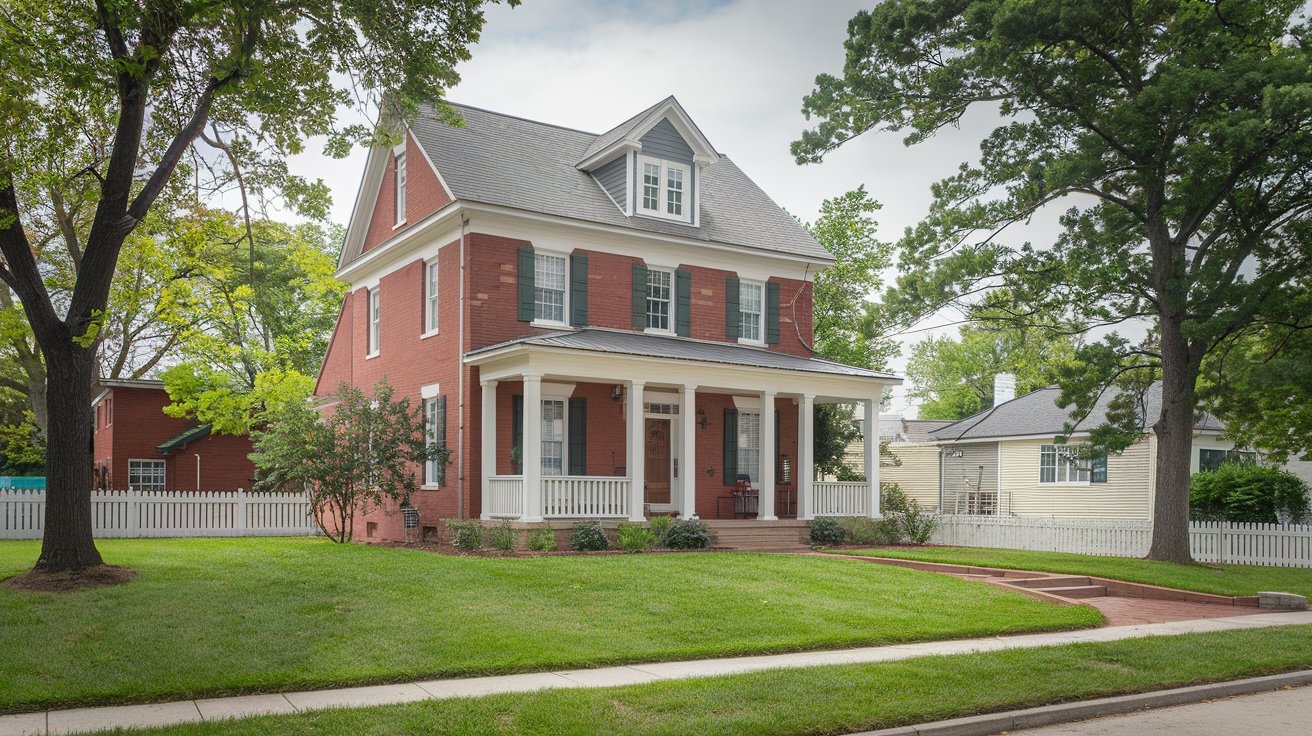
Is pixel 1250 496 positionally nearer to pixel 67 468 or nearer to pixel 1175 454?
pixel 1175 454

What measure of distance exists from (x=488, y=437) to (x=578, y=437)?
2.19 metres

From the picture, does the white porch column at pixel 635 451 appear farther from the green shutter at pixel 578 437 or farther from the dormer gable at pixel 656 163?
the dormer gable at pixel 656 163

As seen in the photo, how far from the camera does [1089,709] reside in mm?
8836

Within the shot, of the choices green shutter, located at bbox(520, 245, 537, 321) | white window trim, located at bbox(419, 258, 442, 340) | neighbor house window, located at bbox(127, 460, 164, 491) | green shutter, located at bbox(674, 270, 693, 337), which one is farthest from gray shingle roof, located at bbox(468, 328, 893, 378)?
neighbor house window, located at bbox(127, 460, 164, 491)

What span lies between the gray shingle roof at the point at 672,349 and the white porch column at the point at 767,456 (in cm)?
88

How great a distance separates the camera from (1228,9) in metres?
18.8

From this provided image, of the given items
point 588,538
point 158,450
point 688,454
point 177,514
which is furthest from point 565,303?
point 158,450

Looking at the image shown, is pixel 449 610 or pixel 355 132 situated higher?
pixel 355 132

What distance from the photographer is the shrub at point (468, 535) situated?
1936cm

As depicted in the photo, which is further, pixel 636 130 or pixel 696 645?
pixel 636 130

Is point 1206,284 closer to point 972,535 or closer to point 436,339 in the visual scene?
point 972,535

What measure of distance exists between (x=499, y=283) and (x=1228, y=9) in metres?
14.9

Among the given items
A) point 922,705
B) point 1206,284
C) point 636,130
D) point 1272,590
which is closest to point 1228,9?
point 1206,284

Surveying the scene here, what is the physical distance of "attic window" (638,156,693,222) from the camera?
24109 mm
